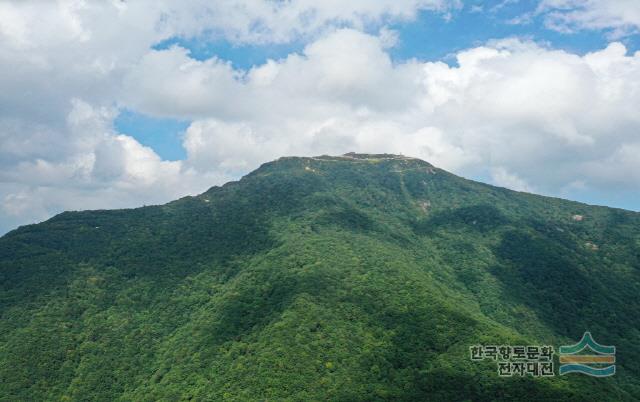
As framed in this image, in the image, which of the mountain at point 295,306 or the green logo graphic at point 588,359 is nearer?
the green logo graphic at point 588,359

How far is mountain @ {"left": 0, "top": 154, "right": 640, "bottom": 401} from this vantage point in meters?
102

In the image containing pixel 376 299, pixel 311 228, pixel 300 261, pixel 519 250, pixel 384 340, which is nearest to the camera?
pixel 384 340

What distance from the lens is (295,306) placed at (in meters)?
119

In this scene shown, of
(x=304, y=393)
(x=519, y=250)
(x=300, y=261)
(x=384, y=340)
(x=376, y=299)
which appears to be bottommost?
(x=304, y=393)

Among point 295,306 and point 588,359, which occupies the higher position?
point 295,306

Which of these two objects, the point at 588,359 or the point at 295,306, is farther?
the point at 295,306

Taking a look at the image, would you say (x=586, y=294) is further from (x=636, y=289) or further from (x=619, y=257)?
(x=619, y=257)

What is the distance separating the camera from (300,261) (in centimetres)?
14288

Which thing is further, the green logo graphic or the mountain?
the mountain

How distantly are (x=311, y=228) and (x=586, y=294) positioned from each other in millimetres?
90737

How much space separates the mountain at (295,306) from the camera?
102062 mm

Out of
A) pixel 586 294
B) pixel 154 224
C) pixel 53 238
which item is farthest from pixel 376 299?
pixel 53 238

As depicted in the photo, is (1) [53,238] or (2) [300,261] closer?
(2) [300,261]

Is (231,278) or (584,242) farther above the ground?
(584,242)
